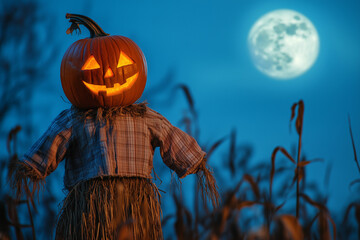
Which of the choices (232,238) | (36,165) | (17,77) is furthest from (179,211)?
(17,77)

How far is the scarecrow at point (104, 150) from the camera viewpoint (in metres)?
1.85

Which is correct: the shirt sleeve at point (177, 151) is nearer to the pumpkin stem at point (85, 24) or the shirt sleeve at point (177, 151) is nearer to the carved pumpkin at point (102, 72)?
the carved pumpkin at point (102, 72)

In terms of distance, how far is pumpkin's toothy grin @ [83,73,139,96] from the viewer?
1904 mm

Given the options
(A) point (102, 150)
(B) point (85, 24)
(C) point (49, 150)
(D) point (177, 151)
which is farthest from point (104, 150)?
(B) point (85, 24)

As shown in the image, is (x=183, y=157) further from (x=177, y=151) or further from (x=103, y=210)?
(x=103, y=210)

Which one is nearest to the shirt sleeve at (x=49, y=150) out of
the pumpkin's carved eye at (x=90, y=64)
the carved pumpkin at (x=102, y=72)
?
the carved pumpkin at (x=102, y=72)

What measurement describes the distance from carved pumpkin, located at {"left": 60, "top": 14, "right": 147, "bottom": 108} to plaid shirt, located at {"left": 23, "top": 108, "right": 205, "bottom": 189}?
9 cm

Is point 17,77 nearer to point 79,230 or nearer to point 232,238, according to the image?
point 79,230

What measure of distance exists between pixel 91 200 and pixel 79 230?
120 millimetres

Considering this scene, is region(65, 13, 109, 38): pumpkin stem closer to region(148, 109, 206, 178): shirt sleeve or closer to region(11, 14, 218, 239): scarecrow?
region(11, 14, 218, 239): scarecrow

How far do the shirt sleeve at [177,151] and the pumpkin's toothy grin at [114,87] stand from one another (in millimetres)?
223

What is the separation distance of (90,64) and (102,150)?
34 centimetres

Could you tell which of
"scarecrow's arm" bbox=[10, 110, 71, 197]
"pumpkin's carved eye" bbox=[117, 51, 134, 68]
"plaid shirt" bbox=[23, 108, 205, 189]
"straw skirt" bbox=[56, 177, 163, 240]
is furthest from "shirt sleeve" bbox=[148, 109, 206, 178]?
"scarecrow's arm" bbox=[10, 110, 71, 197]

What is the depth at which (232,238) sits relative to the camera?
757 mm
